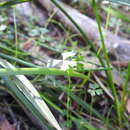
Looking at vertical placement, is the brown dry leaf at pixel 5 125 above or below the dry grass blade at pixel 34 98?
below

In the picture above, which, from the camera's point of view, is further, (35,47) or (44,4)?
(44,4)

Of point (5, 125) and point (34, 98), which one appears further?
point (5, 125)

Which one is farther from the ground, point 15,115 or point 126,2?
point 126,2

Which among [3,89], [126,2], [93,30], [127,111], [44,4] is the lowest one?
[127,111]

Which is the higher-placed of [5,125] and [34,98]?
[34,98]

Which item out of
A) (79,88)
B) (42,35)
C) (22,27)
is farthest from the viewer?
(22,27)

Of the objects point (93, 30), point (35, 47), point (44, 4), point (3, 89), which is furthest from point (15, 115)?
point (44, 4)

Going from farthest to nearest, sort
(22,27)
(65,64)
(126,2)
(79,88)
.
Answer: (22,27), (79,88), (65,64), (126,2)

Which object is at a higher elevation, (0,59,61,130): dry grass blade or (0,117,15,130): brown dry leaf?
(0,59,61,130): dry grass blade

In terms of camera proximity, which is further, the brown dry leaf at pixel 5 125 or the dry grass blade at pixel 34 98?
the brown dry leaf at pixel 5 125

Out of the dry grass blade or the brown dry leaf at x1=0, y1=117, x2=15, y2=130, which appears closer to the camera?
the dry grass blade

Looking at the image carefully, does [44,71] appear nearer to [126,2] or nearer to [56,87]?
[56,87]
